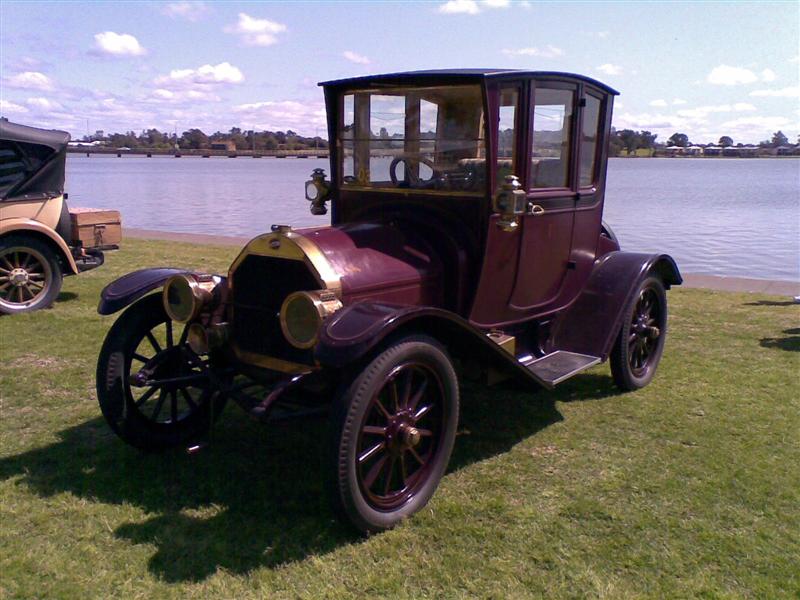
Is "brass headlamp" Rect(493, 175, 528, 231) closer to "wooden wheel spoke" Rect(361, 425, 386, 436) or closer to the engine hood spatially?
the engine hood

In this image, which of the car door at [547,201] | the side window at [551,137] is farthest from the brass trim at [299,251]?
the side window at [551,137]

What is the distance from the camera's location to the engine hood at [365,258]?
3703mm

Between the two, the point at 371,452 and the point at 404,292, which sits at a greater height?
the point at 404,292

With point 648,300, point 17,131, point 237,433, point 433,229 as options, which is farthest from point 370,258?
point 17,131

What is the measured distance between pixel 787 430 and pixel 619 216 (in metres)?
17.6

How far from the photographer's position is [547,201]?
A: 180 inches

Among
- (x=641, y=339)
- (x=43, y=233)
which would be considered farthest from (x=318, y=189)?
(x=43, y=233)

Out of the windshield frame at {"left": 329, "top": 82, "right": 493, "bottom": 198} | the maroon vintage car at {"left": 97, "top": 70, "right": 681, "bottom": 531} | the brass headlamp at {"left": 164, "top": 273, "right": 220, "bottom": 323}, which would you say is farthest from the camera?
the windshield frame at {"left": 329, "top": 82, "right": 493, "bottom": 198}

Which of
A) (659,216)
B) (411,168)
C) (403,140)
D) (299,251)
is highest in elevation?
(403,140)

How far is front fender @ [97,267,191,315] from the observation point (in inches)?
162

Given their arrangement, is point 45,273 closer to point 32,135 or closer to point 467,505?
point 32,135

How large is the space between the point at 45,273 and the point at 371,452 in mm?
5753

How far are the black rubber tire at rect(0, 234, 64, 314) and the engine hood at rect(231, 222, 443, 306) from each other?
4.60 metres

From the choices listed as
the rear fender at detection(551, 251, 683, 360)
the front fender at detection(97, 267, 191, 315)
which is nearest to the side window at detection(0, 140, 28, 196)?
the front fender at detection(97, 267, 191, 315)
